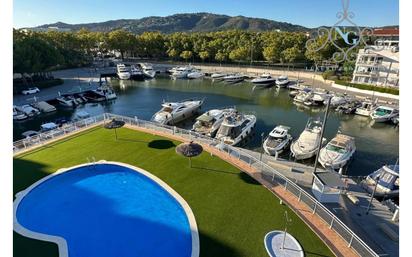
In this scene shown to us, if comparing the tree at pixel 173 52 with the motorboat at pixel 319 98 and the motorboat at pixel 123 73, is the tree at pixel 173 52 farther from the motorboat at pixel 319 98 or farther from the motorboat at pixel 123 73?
the motorboat at pixel 319 98

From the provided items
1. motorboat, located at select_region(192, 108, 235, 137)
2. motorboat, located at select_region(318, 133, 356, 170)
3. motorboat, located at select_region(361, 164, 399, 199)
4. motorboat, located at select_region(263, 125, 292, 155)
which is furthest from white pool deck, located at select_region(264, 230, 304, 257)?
motorboat, located at select_region(192, 108, 235, 137)

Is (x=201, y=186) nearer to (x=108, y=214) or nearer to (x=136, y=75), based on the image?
(x=108, y=214)

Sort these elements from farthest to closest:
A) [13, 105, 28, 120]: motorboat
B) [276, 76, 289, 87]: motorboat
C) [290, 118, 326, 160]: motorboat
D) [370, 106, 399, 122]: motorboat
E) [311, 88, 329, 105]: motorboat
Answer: [276, 76, 289, 87]: motorboat, [311, 88, 329, 105]: motorboat, [370, 106, 399, 122]: motorboat, [13, 105, 28, 120]: motorboat, [290, 118, 326, 160]: motorboat

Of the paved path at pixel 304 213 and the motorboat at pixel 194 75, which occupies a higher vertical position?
the motorboat at pixel 194 75

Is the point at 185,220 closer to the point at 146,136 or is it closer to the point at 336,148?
the point at 146,136


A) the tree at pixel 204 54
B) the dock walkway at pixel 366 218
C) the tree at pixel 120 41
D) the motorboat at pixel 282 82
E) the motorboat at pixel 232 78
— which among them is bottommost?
the dock walkway at pixel 366 218

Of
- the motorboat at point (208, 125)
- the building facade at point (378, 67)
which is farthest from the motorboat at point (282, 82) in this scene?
the motorboat at point (208, 125)

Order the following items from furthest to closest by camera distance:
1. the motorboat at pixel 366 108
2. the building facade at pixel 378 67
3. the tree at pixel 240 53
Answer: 1. the tree at pixel 240 53
2. the building facade at pixel 378 67
3. the motorboat at pixel 366 108

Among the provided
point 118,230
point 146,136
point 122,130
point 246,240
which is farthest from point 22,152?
point 246,240

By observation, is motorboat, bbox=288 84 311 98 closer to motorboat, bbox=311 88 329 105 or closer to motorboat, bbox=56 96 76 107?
motorboat, bbox=311 88 329 105
